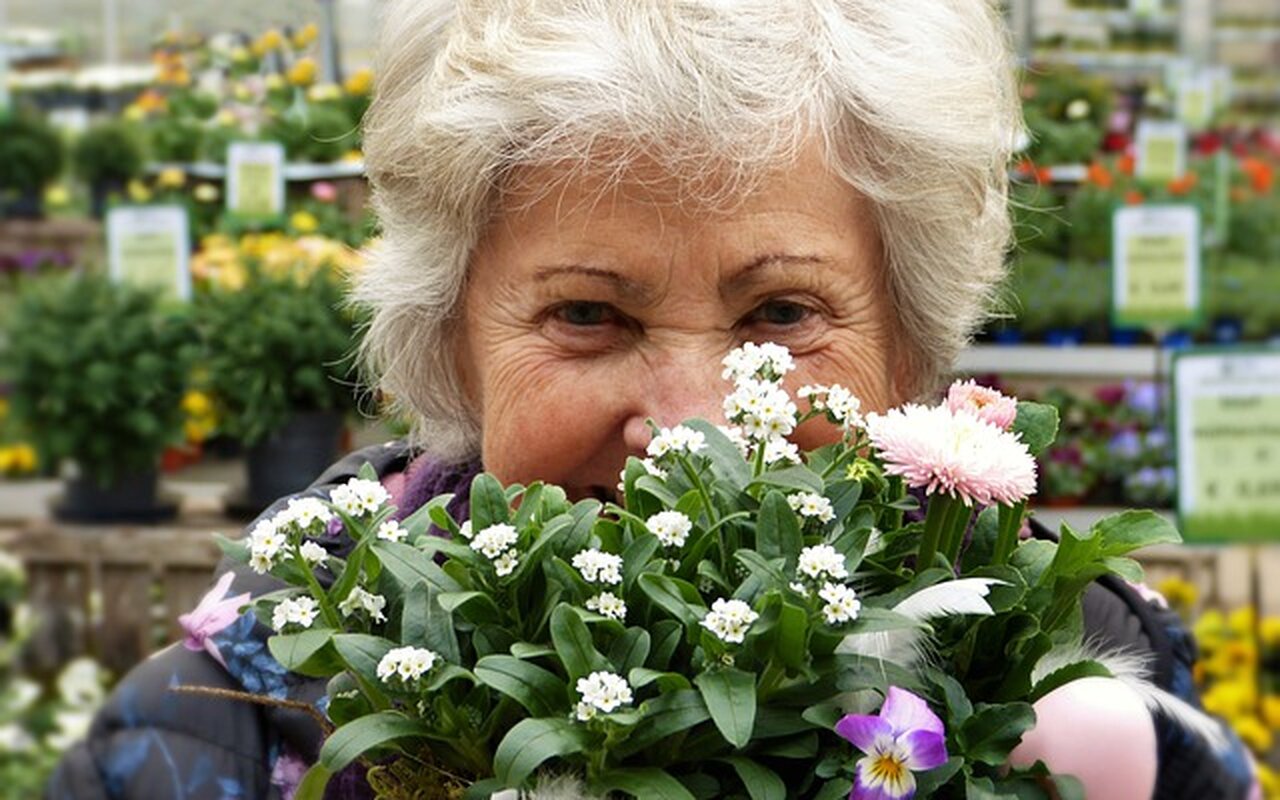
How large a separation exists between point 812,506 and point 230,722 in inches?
25.9

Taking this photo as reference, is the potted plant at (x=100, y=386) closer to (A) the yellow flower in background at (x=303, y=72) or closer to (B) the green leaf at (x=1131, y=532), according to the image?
(A) the yellow flower in background at (x=303, y=72)

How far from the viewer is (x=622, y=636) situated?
0.89 meters

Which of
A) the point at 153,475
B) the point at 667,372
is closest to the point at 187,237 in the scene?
the point at 153,475

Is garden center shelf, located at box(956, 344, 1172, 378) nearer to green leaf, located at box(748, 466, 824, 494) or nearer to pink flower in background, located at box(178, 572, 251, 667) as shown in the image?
pink flower in background, located at box(178, 572, 251, 667)

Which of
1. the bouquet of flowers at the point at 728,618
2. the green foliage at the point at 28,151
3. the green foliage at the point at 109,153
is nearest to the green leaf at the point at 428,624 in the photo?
the bouquet of flowers at the point at 728,618

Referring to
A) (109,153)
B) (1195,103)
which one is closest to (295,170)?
(109,153)

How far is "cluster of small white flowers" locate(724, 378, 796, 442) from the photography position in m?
0.94

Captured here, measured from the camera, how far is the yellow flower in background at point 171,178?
4.57m

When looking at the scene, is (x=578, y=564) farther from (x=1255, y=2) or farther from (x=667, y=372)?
(x=1255, y=2)

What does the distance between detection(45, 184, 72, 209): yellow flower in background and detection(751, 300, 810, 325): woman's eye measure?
4.24 m

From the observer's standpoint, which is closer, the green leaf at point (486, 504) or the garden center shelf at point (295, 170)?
the green leaf at point (486, 504)

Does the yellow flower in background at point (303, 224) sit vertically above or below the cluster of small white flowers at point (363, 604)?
below

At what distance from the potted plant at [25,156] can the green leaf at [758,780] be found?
4.56 metres

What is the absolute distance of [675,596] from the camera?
2.90 ft
